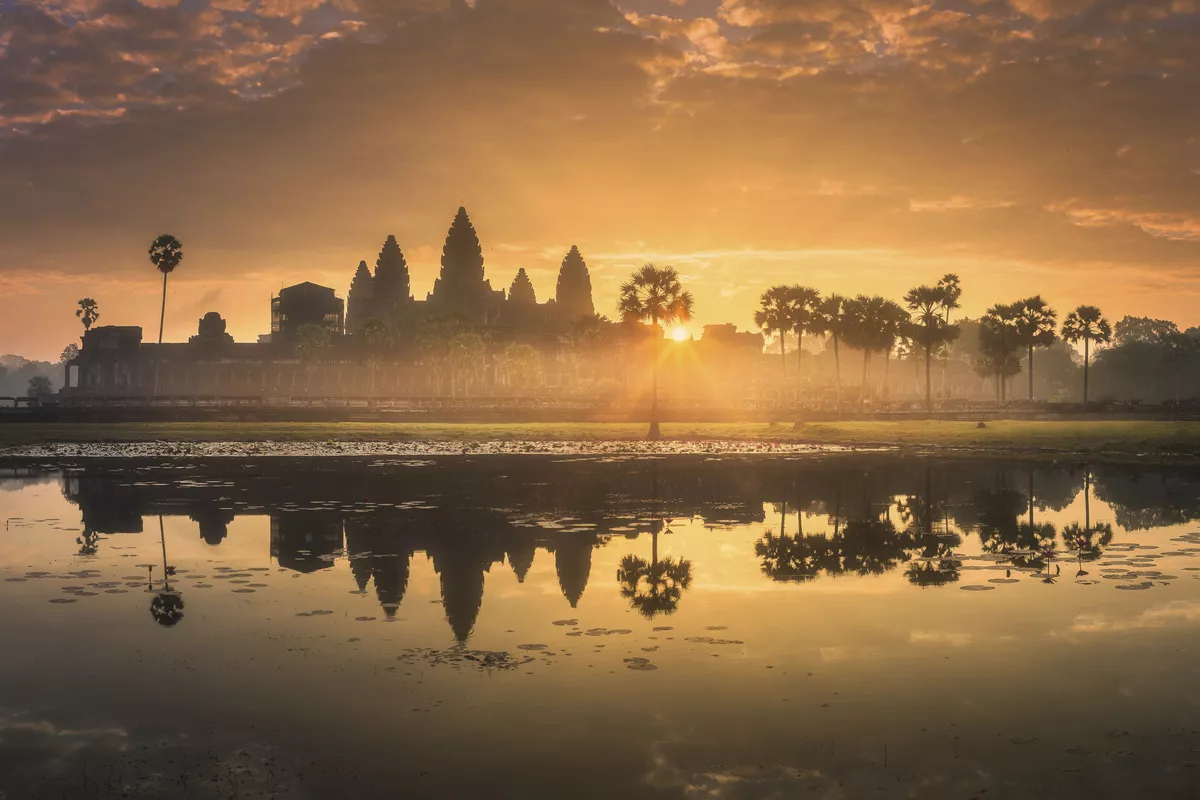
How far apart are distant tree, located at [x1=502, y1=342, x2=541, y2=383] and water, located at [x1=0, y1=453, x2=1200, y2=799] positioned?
150122 mm

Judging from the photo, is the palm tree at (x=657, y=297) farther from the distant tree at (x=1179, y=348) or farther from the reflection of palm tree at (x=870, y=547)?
the distant tree at (x=1179, y=348)

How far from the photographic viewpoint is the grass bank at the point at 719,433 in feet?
189

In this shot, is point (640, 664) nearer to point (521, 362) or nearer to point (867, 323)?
point (867, 323)

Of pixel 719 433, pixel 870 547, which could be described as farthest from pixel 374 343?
pixel 870 547

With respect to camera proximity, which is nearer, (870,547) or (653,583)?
(653,583)

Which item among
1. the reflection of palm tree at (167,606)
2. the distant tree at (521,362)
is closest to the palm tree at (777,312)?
the distant tree at (521,362)

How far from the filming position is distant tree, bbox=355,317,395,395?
16562 centimetres

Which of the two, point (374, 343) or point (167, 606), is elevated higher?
point (374, 343)

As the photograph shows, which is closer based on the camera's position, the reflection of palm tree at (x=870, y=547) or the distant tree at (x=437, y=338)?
the reflection of palm tree at (x=870, y=547)

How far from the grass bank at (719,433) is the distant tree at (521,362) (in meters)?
101

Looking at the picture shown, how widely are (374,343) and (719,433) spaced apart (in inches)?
4178

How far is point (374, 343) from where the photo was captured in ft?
545

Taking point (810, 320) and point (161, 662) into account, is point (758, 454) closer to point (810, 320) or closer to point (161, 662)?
point (161, 662)

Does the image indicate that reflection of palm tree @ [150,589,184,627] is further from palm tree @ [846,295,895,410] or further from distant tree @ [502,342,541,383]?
distant tree @ [502,342,541,383]
